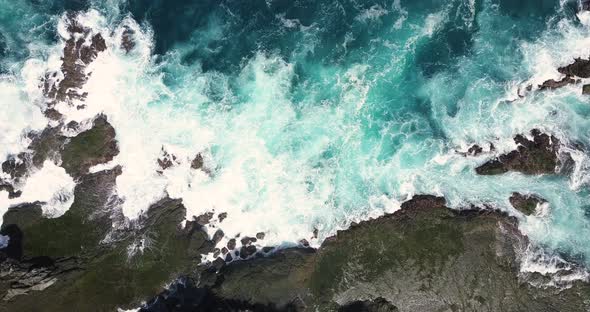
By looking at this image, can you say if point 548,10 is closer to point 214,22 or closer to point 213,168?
point 214,22

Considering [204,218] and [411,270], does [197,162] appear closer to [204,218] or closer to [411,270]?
[204,218]

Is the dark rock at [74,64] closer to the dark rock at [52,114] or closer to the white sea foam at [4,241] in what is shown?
the dark rock at [52,114]

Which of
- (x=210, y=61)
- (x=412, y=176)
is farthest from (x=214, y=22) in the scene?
(x=412, y=176)

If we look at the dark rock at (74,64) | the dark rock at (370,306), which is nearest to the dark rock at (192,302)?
the dark rock at (370,306)

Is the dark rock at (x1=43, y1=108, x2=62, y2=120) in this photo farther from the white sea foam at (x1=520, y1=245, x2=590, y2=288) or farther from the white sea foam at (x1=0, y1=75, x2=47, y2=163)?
the white sea foam at (x1=520, y1=245, x2=590, y2=288)

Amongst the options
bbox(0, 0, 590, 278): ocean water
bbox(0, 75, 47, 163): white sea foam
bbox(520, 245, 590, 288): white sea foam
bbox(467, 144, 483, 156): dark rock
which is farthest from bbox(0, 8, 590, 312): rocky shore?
bbox(0, 0, 590, 278): ocean water
